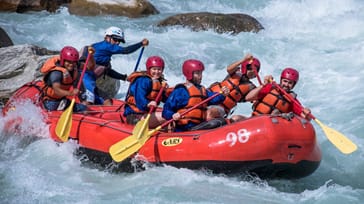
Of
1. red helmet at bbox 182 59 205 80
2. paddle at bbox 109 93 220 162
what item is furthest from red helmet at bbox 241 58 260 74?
paddle at bbox 109 93 220 162

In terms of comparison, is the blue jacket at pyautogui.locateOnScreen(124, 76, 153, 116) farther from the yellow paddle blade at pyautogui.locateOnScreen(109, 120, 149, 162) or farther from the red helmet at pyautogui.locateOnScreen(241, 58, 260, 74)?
the red helmet at pyautogui.locateOnScreen(241, 58, 260, 74)

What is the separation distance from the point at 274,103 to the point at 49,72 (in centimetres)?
250

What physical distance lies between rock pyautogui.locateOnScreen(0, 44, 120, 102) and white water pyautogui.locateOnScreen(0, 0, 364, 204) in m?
1.53

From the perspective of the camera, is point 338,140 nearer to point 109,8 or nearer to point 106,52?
point 106,52

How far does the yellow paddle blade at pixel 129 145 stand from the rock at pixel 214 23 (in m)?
7.32

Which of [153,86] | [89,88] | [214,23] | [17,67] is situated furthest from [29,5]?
[153,86]

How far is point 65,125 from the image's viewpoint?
655 centimetres

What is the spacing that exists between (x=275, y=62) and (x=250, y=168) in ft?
20.3

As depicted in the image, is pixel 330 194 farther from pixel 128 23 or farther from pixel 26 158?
pixel 128 23

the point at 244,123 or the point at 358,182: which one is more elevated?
the point at 244,123

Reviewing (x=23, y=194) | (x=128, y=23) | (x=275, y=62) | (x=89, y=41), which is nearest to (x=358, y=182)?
(x=23, y=194)

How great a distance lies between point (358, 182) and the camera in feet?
21.4

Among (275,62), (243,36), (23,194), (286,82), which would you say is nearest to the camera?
(23,194)

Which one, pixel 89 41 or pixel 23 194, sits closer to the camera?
pixel 23 194
